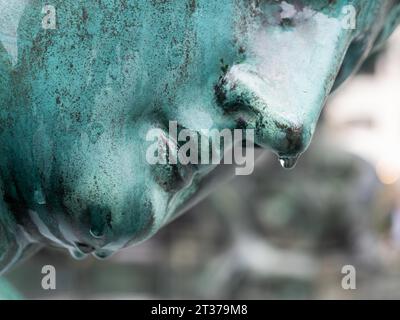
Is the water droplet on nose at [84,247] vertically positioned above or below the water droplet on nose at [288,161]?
below

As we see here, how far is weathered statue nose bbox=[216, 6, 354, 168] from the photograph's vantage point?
0.45 meters

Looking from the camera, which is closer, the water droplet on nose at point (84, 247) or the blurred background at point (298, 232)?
the water droplet on nose at point (84, 247)

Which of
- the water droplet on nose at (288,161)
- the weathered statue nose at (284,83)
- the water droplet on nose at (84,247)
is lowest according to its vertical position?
the water droplet on nose at (84,247)

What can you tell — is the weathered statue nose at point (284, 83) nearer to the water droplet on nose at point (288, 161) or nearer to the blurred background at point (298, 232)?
the water droplet on nose at point (288, 161)

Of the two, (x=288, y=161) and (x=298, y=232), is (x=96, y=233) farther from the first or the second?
(x=298, y=232)

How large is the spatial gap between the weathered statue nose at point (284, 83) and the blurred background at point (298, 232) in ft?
5.43

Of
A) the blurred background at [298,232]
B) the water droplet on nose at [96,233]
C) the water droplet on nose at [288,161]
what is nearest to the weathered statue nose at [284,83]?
the water droplet on nose at [288,161]

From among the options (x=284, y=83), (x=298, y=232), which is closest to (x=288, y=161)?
(x=284, y=83)

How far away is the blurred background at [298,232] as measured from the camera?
93.7 inches

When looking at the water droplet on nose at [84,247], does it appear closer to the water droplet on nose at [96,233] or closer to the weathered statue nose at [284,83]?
the water droplet on nose at [96,233]

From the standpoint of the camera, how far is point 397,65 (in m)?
2.57

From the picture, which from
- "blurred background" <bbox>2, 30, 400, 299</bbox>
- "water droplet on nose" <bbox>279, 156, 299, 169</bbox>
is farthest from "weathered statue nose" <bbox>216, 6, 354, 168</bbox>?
"blurred background" <bbox>2, 30, 400, 299</bbox>

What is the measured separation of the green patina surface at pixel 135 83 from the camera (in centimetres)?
46
